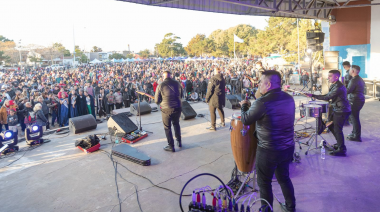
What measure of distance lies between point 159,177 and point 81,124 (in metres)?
4.09

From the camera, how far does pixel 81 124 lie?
7.09 m

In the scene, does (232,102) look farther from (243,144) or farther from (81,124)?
(243,144)

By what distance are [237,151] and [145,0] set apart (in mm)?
5406

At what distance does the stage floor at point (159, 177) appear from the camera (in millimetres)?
3252

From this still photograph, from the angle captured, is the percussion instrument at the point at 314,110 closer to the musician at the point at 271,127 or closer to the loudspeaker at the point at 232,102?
the musician at the point at 271,127

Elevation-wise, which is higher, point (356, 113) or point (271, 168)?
point (356, 113)

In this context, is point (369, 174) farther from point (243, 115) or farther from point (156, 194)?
point (156, 194)

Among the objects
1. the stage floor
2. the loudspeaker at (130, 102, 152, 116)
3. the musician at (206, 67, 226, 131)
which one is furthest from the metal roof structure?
the stage floor

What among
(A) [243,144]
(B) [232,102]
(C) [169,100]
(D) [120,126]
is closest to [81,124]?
(D) [120,126]

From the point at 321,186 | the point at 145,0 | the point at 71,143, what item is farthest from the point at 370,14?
the point at 71,143

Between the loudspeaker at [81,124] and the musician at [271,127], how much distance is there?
5.76m

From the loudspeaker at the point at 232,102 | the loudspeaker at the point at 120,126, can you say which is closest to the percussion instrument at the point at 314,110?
the loudspeaker at the point at 120,126

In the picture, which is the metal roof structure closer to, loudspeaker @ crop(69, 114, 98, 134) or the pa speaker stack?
the pa speaker stack

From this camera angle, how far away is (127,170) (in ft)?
14.3
